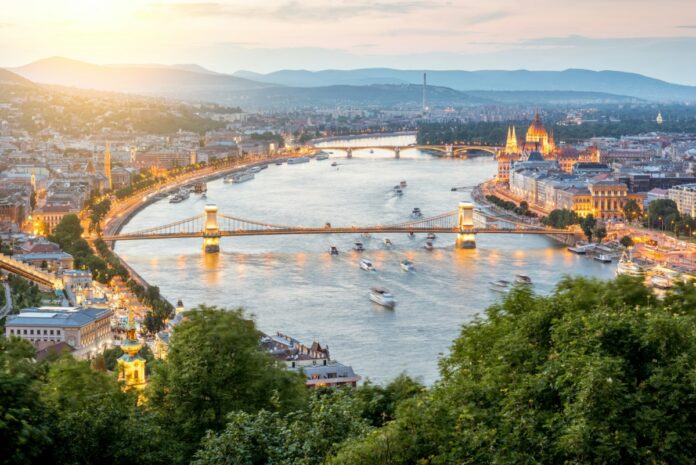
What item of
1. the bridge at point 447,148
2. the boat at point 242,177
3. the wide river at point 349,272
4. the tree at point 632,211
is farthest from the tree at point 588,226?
the bridge at point 447,148

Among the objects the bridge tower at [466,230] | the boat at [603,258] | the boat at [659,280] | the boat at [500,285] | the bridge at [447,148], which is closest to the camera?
the boat at [659,280]

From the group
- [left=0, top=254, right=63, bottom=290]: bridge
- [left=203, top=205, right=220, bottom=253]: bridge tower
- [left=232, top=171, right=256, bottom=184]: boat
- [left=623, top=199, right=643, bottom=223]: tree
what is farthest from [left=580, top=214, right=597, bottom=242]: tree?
[left=232, top=171, right=256, bottom=184]: boat

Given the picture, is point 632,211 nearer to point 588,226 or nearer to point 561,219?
point 561,219

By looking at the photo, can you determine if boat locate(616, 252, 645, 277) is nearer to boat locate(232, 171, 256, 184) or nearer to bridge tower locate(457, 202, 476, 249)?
bridge tower locate(457, 202, 476, 249)

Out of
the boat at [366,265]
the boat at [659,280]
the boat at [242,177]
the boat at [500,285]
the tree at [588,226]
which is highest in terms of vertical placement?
the boat at [659,280]

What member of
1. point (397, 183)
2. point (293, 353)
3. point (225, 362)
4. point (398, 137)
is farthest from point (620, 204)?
point (398, 137)

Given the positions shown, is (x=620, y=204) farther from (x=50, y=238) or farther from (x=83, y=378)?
(x=83, y=378)

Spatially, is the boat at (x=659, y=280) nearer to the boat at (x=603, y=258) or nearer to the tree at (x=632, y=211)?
the boat at (x=603, y=258)
